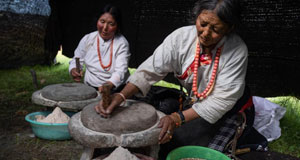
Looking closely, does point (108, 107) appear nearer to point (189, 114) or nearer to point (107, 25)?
point (189, 114)

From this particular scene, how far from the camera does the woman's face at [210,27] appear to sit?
1.91 meters

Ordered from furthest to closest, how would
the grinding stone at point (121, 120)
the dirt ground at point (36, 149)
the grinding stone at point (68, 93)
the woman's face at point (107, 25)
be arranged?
the woman's face at point (107, 25), the grinding stone at point (68, 93), the dirt ground at point (36, 149), the grinding stone at point (121, 120)

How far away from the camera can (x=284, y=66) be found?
11.3ft

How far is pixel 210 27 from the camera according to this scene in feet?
6.40

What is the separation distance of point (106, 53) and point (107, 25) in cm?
37

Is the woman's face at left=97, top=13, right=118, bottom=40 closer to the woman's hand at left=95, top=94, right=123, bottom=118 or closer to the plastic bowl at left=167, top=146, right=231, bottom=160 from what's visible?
the woman's hand at left=95, top=94, right=123, bottom=118

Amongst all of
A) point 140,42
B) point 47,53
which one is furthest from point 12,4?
point 140,42

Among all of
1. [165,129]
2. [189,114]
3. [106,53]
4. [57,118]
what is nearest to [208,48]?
[189,114]

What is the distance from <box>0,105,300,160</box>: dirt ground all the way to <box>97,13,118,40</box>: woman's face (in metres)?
1.36

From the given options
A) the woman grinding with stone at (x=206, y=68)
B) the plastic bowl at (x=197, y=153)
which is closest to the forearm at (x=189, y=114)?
the woman grinding with stone at (x=206, y=68)

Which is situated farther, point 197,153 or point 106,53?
point 106,53

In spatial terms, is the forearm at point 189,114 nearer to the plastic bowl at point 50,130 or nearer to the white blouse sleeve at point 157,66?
the white blouse sleeve at point 157,66

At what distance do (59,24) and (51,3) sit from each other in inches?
29.1

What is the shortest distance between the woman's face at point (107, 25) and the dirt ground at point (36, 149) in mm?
1360
